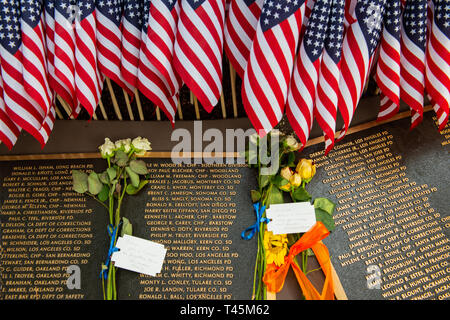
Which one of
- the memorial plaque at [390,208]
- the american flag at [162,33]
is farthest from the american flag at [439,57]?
the american flag at [162,33]

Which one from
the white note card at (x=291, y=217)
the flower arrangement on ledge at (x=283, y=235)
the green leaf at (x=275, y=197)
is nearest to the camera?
the flower arrangement on ledge at (x=283, y=235)

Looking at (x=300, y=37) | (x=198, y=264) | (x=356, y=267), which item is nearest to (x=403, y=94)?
(x=300, y=37)

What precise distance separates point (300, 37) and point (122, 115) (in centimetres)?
127

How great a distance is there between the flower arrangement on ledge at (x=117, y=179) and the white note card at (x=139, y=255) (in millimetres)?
59

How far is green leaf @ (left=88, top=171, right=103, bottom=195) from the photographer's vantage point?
228cm

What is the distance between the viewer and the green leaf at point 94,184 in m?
2.28

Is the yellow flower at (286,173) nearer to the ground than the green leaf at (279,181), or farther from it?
farther from it

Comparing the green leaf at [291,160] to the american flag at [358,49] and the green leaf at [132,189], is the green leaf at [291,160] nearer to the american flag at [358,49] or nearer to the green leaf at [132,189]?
the american flag at [358,49]

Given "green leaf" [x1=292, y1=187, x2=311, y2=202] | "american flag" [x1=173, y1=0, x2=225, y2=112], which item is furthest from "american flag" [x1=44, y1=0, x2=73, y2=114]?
"green leaf" [x1=292, y1=187, x2=311, y2=202]

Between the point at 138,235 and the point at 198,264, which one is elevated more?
the point at 138,235

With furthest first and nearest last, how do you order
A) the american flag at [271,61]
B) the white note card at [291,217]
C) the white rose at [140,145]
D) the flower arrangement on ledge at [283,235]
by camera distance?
1. the white rose at [140,145]
2. the white note card at [291,217]
3. the flower arrangement on ledge at [283,235]
4. the american flag at [271,61]

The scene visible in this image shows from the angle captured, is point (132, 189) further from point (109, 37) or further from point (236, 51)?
point (236, 51)

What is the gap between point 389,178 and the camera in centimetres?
234

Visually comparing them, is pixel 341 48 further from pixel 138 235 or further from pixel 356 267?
pixel 138 235
